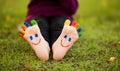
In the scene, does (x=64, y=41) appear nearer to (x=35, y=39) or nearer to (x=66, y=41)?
(x=66, y=41)

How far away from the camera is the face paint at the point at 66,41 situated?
1904 mm

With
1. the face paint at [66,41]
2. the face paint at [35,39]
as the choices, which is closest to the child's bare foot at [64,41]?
the face paint at [66,41]

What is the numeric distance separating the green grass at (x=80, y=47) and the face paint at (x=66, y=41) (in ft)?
0.31

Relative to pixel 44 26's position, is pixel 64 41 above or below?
below

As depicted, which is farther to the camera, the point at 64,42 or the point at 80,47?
the point at 80,47

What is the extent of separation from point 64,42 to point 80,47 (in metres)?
0.32

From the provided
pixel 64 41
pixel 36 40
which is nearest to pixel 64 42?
pixel 64 41

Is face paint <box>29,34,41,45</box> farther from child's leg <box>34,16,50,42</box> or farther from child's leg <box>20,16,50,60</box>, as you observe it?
child's leg <box>34,16,50,42</box>

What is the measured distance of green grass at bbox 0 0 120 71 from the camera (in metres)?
1.79

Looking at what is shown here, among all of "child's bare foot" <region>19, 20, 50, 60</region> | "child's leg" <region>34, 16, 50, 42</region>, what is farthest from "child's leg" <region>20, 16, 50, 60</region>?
"child's leg" <region>34, 16, 50, 42</region>

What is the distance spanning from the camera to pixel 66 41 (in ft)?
6.26

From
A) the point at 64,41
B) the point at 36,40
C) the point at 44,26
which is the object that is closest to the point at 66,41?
the point at 64,41

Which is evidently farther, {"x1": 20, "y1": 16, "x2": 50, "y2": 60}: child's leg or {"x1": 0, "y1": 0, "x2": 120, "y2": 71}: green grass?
{"x1": 20, "y1": 16, "x2": 50, "y2": 60}: child's leg

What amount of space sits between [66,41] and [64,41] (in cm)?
1
